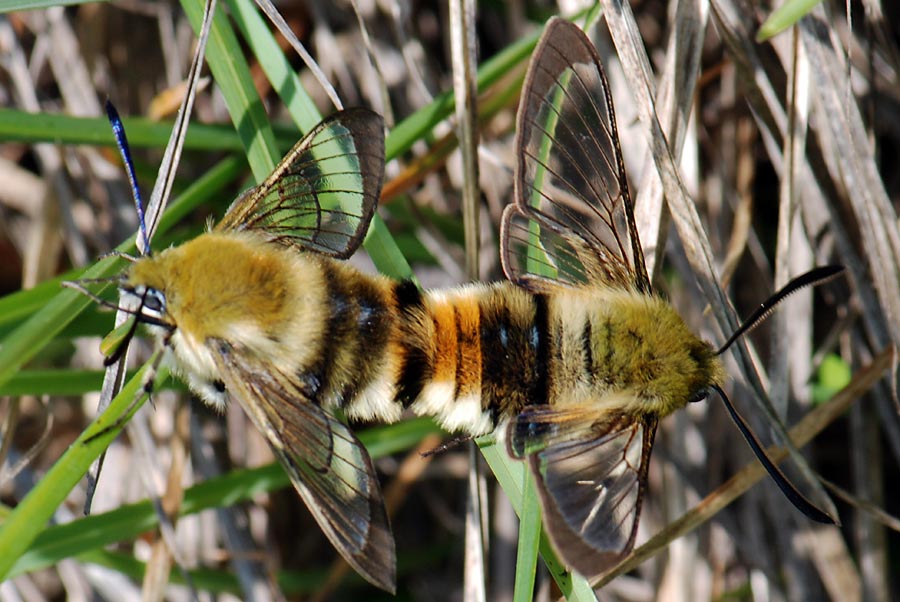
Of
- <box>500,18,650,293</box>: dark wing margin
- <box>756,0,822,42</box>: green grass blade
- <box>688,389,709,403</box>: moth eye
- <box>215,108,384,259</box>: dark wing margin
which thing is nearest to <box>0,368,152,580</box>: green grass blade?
<box>215,108,384,259</box>: dark wing margin

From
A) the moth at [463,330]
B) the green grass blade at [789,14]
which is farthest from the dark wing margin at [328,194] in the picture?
the green grass blade at [789,14]

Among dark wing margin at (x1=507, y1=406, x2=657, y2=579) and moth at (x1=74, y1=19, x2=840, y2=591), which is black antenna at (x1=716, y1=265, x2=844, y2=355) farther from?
dark wing margin at (x1=507, y1=406, x2=657, y2=579)

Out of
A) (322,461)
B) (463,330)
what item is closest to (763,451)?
(463,330)

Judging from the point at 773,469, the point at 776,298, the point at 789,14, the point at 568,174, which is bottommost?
the point at 773,469

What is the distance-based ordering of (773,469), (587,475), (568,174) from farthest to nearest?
(568,174), (773,469), (587,475)

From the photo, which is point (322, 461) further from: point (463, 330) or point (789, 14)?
point (789, 14)

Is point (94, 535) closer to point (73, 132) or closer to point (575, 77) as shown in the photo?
point (73, 132)

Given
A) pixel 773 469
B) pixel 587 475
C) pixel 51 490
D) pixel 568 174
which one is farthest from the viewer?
pixel 568 174

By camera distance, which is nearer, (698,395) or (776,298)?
(698,395)
